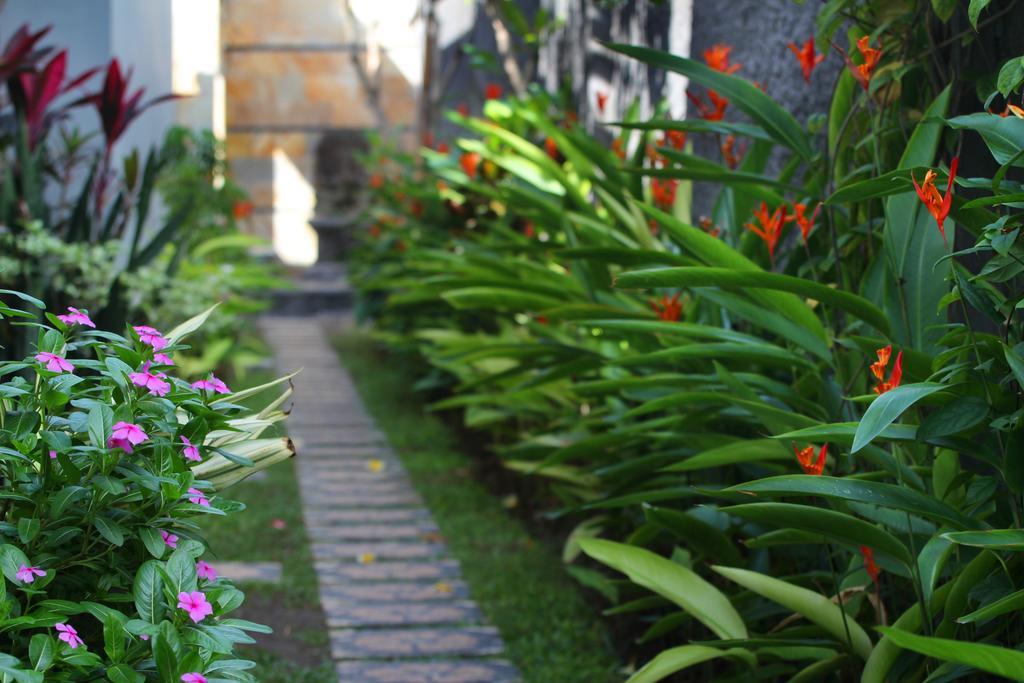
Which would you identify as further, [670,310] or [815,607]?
[670,310]

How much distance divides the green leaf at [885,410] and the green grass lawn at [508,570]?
4.12ft

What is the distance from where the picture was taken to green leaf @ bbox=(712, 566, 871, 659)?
63.2 inches

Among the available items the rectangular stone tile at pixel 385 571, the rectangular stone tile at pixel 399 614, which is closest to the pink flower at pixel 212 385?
the rectangular stone tile at pixel 399 614

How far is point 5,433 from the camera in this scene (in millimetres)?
1184

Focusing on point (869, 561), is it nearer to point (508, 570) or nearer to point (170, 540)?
point (170, 540)

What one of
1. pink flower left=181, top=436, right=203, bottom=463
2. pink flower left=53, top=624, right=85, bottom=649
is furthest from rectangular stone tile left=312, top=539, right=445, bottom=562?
pink flower left=53, top=624, right=85, bottom=649

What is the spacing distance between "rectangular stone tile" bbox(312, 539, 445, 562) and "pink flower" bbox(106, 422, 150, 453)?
75.2 inches

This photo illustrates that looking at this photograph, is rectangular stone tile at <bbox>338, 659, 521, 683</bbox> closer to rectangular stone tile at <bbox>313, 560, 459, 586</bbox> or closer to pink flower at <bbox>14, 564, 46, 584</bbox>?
rectangular stone tile at <bbox>313, 560, 459, 586</bbox>

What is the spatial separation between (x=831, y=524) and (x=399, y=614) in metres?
1.42

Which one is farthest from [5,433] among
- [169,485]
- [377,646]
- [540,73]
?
[540,73]

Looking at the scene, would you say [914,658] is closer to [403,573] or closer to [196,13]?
[403,573]

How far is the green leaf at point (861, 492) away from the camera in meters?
1.30

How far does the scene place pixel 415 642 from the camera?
2475 millimetres

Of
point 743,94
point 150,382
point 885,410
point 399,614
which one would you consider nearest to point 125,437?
point 150,382
